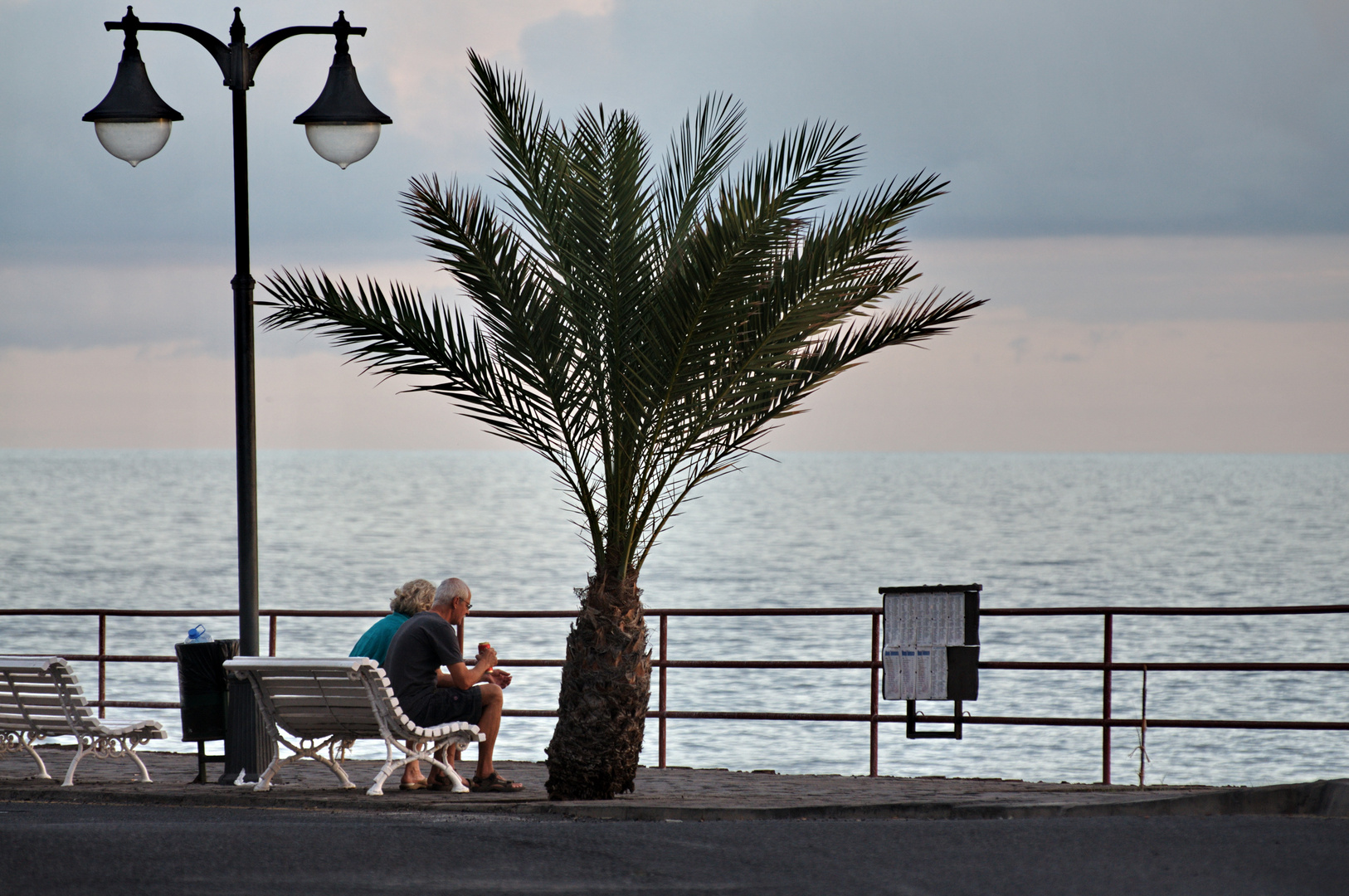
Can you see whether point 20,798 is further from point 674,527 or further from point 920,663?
point 674,527

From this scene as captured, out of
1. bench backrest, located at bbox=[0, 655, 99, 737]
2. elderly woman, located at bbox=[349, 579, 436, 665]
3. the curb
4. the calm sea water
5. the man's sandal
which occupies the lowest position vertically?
the calm sea water

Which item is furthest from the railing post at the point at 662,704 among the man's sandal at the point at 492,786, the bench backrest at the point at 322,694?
the bench backrest at the point at 322,694

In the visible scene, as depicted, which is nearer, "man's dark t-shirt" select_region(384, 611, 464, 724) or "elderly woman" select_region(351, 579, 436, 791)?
"man's dark t-shirt" select_region(384, 611, 464, 724)

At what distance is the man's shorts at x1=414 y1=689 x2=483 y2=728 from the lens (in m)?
9.59

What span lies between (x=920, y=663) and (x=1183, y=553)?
76.8 m

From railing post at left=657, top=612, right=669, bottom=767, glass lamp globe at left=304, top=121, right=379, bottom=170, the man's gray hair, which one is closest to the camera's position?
the man's gray hair

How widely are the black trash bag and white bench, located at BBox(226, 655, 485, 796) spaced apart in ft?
1.59

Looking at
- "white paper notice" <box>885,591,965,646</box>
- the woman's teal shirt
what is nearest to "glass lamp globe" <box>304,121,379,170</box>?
the woman's teal shirt

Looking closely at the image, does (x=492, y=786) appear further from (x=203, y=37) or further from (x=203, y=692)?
(x=203, y=37)

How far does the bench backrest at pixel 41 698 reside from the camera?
1002cm

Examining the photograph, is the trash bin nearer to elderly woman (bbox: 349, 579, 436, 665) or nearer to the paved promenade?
the paved promenade

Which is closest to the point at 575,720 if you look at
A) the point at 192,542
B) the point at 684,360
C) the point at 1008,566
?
the point at 684,360

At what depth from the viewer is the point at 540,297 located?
33.3ft

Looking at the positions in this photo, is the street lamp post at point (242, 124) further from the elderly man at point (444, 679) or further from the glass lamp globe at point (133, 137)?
the elderly man at point (444, 679)
